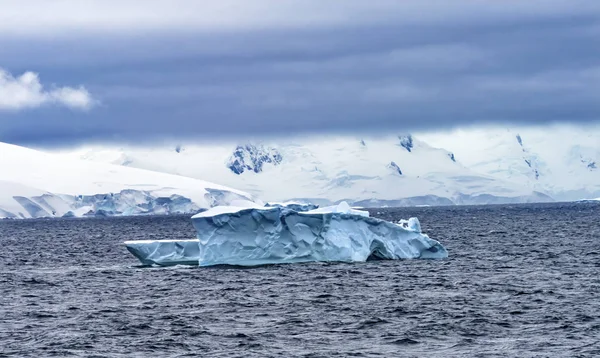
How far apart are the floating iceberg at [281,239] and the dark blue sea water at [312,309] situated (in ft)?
2.35

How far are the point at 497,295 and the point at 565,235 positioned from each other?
45984 millimetres

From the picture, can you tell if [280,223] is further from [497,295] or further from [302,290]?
[497,295]

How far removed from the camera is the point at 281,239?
51.7 metres

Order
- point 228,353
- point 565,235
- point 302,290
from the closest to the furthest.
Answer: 1. point 228,353
2. point 302,290
3. point 565,235

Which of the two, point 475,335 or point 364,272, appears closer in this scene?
point 475,335

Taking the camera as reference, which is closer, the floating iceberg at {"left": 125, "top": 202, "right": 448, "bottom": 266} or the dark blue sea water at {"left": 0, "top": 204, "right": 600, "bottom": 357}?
the dark blue sea water at {"left": 0, "top": 204, "right": 600, "bottom": 357}

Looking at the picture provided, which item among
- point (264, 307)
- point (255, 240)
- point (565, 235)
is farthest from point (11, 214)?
point (264, 307)

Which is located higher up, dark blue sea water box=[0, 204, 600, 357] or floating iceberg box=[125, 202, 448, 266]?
floating iceberg box=[125, 202, 448, 266]

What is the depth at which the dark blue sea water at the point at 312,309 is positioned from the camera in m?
29.1

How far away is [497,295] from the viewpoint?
3950cm

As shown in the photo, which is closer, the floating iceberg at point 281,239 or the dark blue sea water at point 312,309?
the dark blue sea water at point 312,309

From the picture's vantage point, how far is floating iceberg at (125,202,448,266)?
164 feet

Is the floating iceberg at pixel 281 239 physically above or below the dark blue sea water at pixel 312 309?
above

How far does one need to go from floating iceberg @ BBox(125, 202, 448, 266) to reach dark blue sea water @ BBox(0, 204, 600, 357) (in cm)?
72
